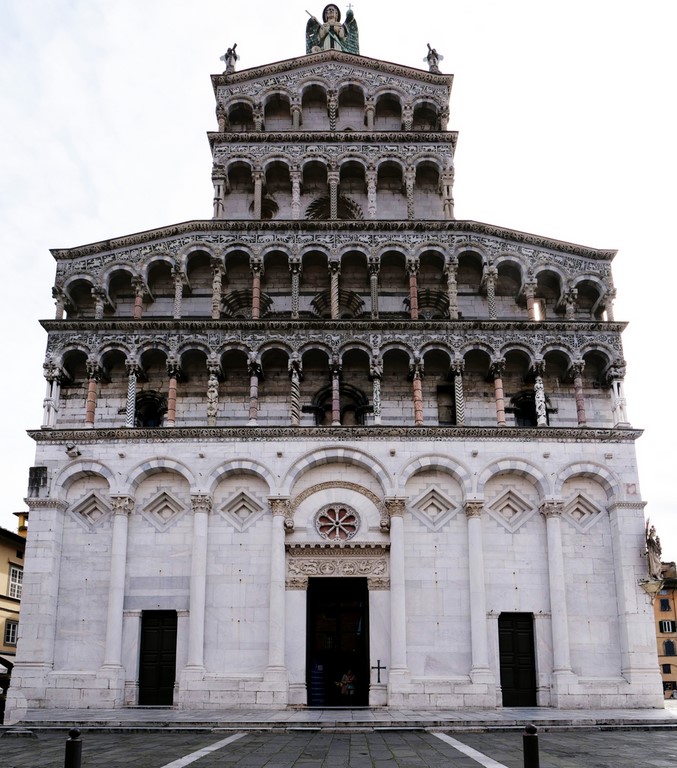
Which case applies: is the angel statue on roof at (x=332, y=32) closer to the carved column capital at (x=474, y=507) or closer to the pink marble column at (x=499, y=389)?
the pink marble column at (x=499, y=389)

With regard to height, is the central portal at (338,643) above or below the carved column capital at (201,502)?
below

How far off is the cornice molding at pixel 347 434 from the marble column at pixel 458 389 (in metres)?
0.83

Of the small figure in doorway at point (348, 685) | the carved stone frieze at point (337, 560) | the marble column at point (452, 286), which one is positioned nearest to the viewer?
the small figure in doorway at point (348, 685)

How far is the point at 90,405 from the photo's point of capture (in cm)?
3119

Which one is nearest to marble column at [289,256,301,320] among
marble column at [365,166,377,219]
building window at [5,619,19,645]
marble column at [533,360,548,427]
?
marble column at [365,166,377,219]

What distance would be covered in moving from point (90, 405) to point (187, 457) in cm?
426

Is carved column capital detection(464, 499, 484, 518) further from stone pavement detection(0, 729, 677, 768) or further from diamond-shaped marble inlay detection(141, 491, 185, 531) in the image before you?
diamond-shaped marble inlay detection(141, 491, 185, 531)

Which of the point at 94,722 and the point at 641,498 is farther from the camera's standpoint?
the point at 641,498

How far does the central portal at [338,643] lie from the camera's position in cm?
2888

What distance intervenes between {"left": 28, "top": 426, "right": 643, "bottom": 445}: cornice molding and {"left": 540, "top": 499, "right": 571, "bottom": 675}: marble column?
2595 mm

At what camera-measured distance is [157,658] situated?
28969 millimetres

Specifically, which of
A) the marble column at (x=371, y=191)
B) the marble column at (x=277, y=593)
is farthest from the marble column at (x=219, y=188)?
the marble column at (x=277, y=593)

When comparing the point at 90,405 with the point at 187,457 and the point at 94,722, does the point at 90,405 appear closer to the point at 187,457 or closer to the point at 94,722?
the point at 187,457

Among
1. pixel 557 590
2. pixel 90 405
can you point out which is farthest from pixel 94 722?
pixel 557 590
